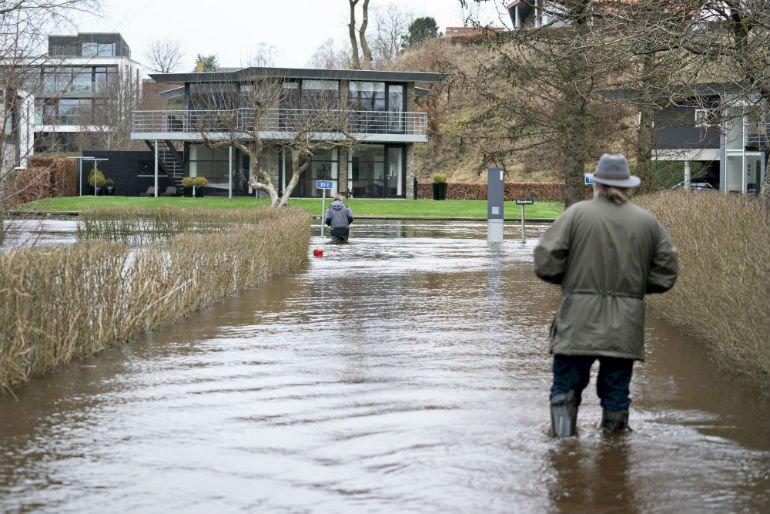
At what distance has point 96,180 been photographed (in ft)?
221

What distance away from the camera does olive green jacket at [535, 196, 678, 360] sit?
25.0 ft

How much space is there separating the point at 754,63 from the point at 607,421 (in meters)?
10.4

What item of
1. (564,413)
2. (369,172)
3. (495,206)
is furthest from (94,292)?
(369,172)

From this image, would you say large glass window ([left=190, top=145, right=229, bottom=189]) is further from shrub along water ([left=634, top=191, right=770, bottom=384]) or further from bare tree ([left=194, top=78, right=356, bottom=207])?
shrub along water ([left=634, top=191, right=770, bottom=384])

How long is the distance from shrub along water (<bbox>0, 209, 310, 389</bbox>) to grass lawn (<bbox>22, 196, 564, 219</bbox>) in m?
37.5

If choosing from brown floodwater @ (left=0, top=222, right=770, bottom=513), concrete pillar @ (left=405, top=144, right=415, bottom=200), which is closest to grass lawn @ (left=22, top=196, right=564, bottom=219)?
concrete pillar @ (left=405, top=144, right=415, bottom=200)

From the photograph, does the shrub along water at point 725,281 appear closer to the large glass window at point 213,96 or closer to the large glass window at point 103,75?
the large glass window at point 213,96

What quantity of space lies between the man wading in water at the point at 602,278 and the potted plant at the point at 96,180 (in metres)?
60.8

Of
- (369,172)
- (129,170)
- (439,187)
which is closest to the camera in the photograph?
(369,172)

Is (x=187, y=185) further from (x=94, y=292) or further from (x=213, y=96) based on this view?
(x=94, y=292)

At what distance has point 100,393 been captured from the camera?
962 centimetres

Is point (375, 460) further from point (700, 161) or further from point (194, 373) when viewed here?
point (700, 161)

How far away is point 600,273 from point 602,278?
0.11 feet

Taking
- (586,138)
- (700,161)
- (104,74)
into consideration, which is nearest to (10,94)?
(586,138)
